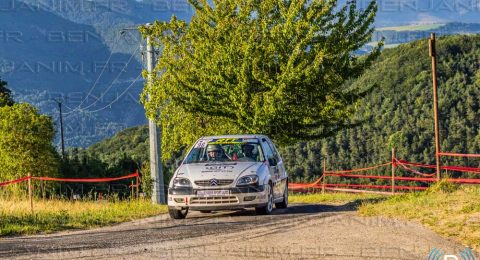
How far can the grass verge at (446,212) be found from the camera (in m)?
10.7

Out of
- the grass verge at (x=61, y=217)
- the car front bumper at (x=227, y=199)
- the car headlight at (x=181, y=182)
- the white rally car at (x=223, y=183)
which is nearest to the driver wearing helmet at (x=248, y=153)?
the white rally car at (x=223, y=183)

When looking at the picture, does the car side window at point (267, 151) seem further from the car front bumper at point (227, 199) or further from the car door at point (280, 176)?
the car front bumper at point (227, 199)

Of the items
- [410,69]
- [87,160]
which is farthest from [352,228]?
[410,69]

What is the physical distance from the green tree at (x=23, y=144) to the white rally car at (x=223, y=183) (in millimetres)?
57471

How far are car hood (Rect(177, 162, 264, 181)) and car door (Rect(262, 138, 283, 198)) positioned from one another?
0.70 m

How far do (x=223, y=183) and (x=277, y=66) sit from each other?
14.8m

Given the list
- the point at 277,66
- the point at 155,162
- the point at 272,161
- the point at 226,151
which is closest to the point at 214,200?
the point at 226,151

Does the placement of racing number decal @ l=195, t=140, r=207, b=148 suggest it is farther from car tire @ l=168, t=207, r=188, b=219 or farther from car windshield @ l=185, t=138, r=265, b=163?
car tire @ l=168, t=207, r=188, b=219

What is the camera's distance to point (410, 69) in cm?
15925

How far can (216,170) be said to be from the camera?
1577cm

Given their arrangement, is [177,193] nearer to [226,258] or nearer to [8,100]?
[226,258]

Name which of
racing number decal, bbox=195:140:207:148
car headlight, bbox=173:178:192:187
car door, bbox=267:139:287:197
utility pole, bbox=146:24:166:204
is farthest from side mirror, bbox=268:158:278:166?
utility pole, bbox=146:24:166:204

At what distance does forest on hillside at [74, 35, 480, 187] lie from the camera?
132 m

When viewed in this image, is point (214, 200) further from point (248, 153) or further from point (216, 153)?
point (248, 153)
